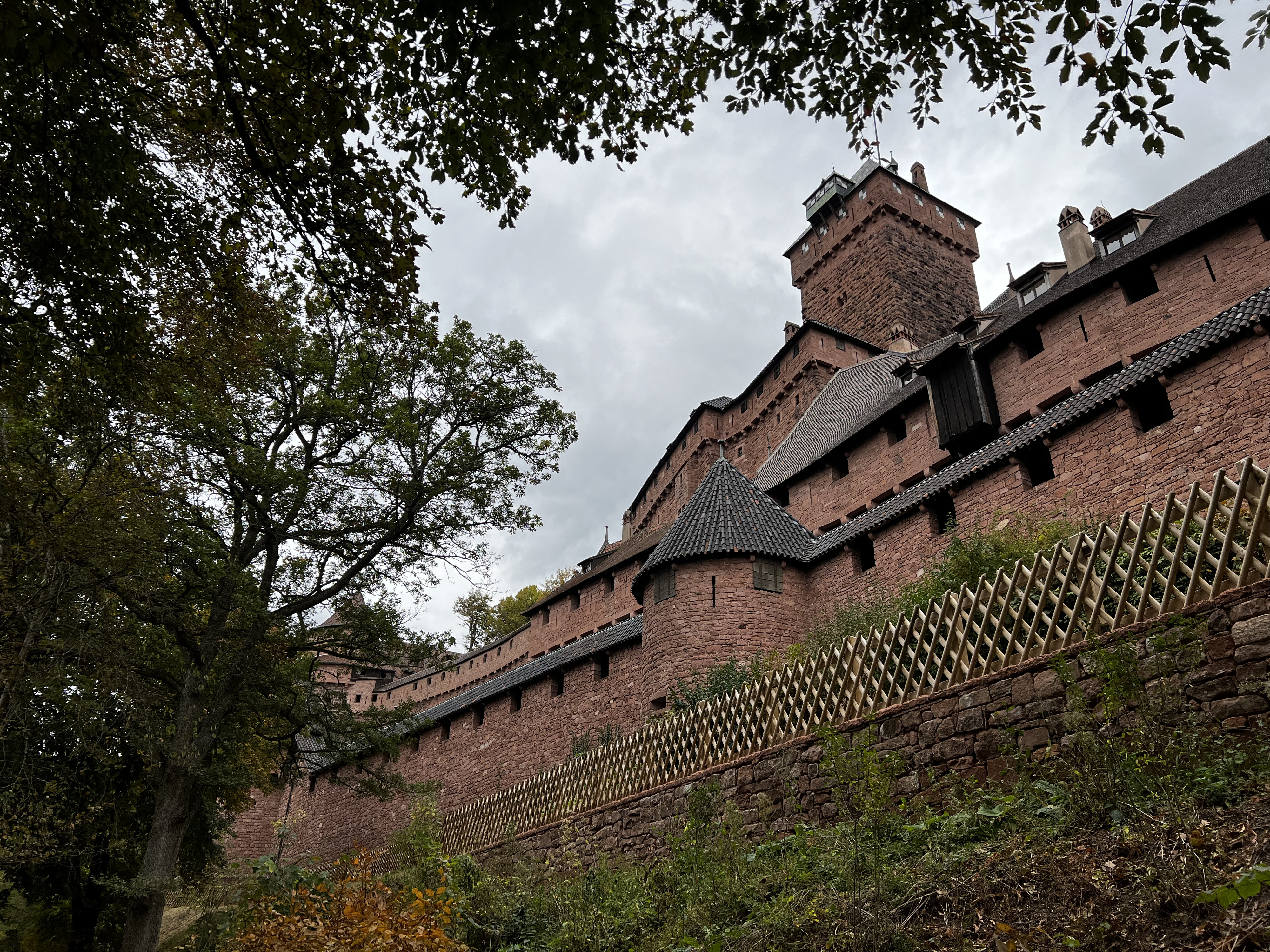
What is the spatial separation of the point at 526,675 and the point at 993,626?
15723 millimetres

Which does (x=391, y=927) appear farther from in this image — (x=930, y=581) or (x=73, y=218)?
(x=930, y=581)

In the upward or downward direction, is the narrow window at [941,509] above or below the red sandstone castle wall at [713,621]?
above

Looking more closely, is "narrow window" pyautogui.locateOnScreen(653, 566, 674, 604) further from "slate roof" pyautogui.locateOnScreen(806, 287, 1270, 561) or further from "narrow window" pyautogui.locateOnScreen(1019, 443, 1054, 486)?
"narrow window" pyautogui.locateOnScreen(1019, 443, 1054, 486)

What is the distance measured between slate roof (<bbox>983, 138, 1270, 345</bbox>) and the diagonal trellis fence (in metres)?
6.52

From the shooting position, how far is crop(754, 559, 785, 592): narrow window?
16.4 metres

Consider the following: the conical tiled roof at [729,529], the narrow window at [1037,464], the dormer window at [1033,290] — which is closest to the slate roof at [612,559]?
the conical tiled roof at [729,529]

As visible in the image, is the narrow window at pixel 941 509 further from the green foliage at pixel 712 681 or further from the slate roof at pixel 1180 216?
the slate roof at pixel 1180 216

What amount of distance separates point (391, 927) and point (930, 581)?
8.15 meters

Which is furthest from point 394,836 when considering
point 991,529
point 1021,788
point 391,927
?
point 1021,788

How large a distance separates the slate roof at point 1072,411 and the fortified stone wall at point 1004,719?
24.8 ft

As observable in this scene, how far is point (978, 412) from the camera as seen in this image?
59.9 ft

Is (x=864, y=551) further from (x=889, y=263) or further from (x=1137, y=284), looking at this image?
(x=889, y=263)

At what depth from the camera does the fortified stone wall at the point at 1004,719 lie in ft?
18.0

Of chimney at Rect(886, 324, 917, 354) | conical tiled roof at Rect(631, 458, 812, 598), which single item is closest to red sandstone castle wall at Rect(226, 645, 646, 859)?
conical tiled roof at Rect(631, 458, 812, 598)
